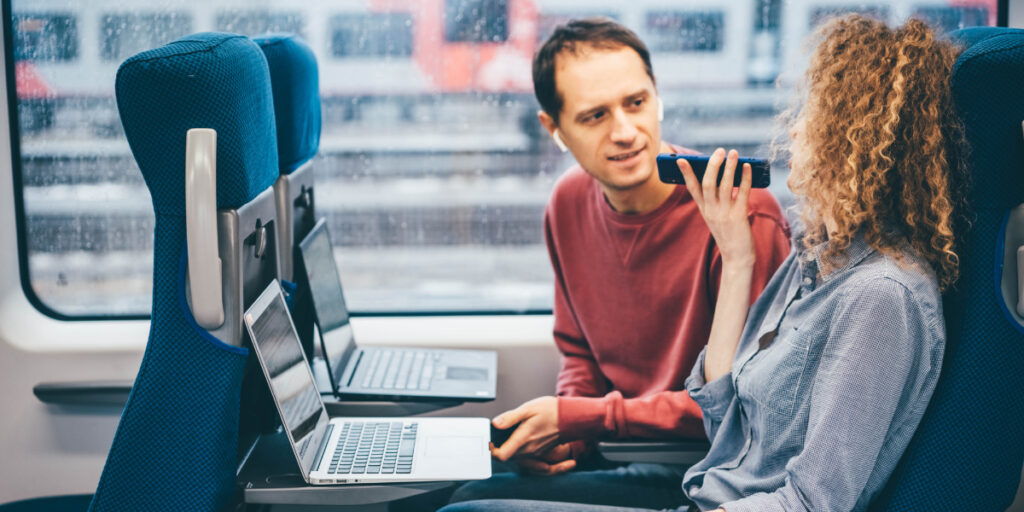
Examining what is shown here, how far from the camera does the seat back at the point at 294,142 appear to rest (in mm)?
1698

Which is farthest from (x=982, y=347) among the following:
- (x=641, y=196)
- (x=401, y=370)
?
(x=401, y=370)

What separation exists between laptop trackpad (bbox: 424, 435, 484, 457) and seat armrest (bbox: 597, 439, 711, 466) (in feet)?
0.86

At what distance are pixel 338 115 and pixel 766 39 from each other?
4.22 feet

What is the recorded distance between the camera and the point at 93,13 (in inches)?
90.2

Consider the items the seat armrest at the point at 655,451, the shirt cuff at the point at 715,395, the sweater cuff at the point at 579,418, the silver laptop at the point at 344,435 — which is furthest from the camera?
the sweater cuff at the point at 579,418

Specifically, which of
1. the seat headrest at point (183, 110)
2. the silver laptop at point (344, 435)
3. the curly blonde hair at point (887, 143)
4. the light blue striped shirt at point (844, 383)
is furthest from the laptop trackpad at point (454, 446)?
the curly blonde hair at point (887, 143)

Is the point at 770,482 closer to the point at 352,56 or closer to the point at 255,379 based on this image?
the point at 255,379

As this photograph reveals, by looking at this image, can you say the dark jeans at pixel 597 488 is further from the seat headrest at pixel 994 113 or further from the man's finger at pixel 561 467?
the seat headrest at pixel 994 113

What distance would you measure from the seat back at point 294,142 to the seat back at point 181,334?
393 millimetres

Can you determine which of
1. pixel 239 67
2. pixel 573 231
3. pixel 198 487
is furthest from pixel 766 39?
pixel 198 487

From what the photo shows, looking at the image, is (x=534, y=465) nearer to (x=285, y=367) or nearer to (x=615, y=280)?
(x=615, y=280)

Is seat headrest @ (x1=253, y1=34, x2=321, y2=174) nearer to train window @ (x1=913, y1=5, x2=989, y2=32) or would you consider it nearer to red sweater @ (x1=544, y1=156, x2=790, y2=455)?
red sweater @ (x1=544, y1=156, x2=790, y2=455)

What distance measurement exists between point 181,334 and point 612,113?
1.09m

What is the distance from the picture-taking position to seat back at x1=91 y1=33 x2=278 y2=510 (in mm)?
1172
